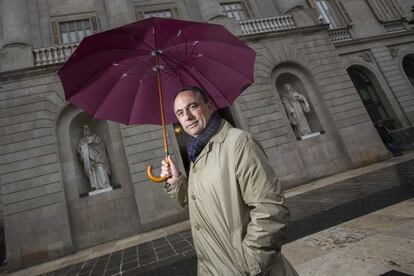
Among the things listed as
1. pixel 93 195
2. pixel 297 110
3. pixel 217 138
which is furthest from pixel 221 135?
pixel 297 110

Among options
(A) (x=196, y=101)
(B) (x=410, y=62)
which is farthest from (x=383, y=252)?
(B) (x=410, y=62)

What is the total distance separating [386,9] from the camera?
58.9ft

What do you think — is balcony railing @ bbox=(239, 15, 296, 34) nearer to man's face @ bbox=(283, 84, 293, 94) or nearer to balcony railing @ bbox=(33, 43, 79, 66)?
man's face @ bbox=(283, 84, 293, 94)

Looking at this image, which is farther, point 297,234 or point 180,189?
point 297,234

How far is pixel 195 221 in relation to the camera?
138cm

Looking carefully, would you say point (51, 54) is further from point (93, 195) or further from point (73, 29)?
point (93, 195)

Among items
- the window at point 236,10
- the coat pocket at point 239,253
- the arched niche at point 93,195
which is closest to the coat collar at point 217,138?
the coat pocket at point 239,253

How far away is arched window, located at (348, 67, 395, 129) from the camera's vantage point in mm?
15453

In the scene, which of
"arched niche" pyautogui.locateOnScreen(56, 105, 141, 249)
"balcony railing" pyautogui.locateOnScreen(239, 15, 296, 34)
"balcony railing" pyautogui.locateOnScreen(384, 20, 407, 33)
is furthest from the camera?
"balcony railing" pyautogui.locateOnScreen(384, 20, 407, 33)

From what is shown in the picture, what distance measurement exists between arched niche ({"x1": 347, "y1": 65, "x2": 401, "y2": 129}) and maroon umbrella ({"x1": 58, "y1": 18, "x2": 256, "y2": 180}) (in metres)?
17.1

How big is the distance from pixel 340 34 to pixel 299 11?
17.4ft

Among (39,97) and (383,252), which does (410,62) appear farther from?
(39,97)

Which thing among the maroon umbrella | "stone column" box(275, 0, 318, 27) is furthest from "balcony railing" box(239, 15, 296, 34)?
the maroon umbrella

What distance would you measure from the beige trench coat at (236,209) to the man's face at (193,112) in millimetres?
160
